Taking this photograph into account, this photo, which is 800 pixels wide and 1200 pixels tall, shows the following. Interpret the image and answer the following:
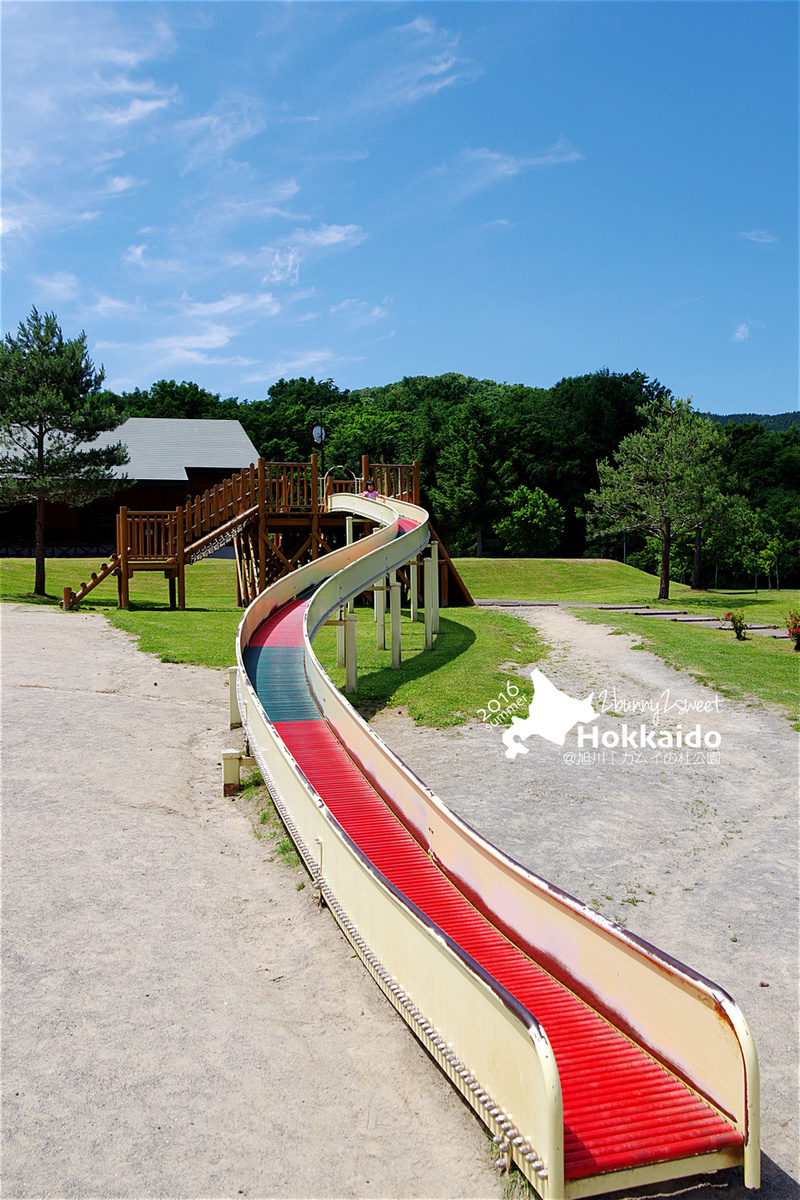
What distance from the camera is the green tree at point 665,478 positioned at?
36.7 metres

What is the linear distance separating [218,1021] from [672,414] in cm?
3754

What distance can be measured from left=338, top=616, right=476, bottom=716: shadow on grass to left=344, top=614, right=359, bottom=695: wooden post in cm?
22

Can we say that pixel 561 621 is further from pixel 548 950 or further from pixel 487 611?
pixel 548 950

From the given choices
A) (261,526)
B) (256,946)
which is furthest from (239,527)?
(256,946)

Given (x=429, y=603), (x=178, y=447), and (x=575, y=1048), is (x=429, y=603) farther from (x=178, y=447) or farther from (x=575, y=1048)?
(x=178, y=447)

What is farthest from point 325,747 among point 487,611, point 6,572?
point 6,572

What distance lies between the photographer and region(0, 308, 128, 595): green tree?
90.3 ft

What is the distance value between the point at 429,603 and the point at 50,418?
14457 millimetres

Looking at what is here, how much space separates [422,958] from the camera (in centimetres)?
532

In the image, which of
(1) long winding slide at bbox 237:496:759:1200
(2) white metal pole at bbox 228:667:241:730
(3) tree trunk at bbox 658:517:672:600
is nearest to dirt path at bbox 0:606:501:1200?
(1) long winding slide at bbox 237:496:759:1200

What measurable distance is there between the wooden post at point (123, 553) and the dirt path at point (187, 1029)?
55.4 feet

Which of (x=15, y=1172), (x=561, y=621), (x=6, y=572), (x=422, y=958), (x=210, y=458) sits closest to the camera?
(x=15, y=1172)

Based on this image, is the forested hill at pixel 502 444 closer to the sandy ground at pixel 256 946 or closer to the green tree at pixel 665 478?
the green tree at pixel 665 478

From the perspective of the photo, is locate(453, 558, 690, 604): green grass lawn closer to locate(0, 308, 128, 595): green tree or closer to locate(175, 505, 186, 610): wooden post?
locate(175, 505, 186, 610): wooden post
